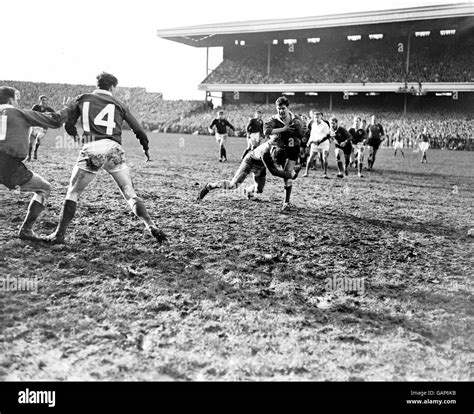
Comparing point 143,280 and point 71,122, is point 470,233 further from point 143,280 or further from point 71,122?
point 71,122

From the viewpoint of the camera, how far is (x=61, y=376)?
2877 millimetres

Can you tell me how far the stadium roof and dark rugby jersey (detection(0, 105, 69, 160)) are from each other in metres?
33.0

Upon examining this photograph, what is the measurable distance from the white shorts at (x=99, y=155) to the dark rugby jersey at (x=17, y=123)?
45cm

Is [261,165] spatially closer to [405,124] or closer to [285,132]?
[285,132]

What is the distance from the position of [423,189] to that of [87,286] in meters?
10.0

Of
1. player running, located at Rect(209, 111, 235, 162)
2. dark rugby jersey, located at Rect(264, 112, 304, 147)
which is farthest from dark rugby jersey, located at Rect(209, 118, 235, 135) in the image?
dark rugby jersey, located at Rect(264, 112, 304, 147)

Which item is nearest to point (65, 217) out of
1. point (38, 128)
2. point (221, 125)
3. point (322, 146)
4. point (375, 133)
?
point (38, 128)

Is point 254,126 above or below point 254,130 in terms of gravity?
above

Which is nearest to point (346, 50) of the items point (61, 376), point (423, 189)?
point (423, 189)

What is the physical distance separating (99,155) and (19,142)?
96 cm

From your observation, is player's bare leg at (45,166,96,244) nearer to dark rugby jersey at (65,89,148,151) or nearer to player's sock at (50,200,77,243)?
player's sock at (50,200,77,243)

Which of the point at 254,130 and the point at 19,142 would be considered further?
the point at 254,130

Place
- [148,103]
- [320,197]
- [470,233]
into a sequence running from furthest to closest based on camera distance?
1. [148,103]
2. [320,197]
3. [470,233]

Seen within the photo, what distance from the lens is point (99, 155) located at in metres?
5.33
